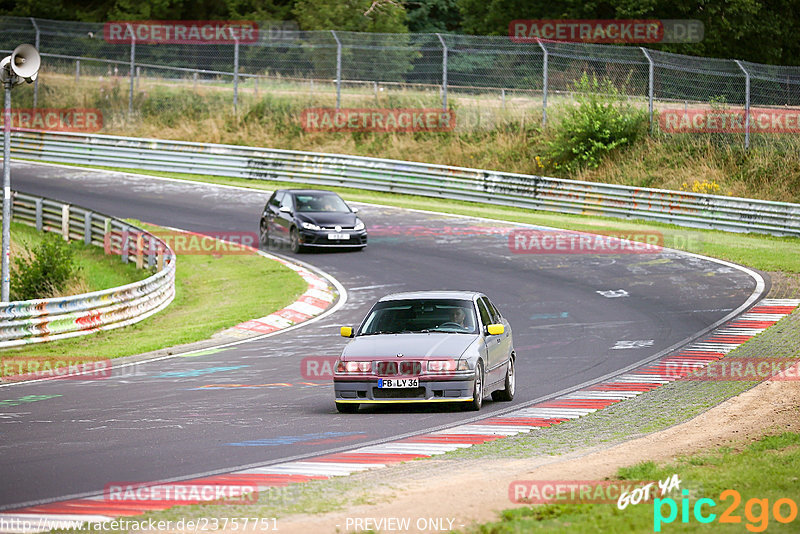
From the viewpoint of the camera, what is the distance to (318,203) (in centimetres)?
2900

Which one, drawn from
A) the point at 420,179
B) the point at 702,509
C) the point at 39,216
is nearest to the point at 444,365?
the point at 702,509

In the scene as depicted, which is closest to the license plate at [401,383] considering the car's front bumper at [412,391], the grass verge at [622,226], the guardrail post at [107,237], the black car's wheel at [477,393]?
the car's front bumper at [412,391]

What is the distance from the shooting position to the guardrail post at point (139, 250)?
89.0 feet

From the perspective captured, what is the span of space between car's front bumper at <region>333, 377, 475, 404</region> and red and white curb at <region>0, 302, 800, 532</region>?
45 centimetres

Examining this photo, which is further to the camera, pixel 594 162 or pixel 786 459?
pixel 594 162

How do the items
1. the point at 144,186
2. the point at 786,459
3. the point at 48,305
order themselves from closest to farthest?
the point at 786,459 → the point at 48,305 → the point at 144,186

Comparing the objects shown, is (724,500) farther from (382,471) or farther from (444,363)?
(444,363)

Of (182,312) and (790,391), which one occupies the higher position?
(790,391)

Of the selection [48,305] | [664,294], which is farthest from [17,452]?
[664,294]

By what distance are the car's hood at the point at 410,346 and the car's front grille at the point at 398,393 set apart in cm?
36

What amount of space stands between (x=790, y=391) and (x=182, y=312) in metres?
13.9

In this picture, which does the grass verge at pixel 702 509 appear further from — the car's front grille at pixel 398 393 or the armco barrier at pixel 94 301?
the armco barrier at pixel 94 301

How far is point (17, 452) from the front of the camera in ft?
34.0

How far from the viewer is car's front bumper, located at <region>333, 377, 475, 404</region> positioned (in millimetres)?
12430
